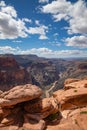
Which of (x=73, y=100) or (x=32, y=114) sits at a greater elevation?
(x=73, y=100)

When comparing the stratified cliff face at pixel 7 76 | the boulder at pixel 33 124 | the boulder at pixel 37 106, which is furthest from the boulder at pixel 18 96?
the stratified cliff face at pixel 7 76

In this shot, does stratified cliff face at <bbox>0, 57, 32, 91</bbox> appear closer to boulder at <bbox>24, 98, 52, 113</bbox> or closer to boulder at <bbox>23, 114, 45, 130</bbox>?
boulder at <bbox>24, 98, 52, 113</bbox>

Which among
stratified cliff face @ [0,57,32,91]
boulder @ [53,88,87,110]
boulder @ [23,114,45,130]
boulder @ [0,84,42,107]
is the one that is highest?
boulder @ [0,84,42,107]

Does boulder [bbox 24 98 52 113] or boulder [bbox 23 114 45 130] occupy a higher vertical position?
boulder [bbox 24 98 52 113]

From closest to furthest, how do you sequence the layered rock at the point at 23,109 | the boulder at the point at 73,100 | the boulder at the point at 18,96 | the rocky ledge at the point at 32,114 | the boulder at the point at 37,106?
the rocky ledge at the point at 32,114, the layered rock at the point at 23,109, the boulder at the point at 18,96, the boulder at the point at 37,106, the boulder at the point at 73,100

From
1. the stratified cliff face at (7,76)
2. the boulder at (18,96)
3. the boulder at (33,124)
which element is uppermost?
the boulder at (18,96)

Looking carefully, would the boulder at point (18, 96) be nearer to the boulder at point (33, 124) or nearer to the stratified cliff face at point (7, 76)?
the boulder at point (33, 124)

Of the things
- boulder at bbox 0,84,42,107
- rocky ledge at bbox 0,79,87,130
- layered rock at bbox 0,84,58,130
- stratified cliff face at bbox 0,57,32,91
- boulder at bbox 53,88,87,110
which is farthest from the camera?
stratified cliff face at bbox 0,57,32,91

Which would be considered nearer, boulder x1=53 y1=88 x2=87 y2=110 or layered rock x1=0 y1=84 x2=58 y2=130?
layered rock x1=0 y1=84 x2=58 y2=130

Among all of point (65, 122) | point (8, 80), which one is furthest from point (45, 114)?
point (8, 80)

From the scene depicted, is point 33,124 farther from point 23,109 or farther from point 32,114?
point 23,109

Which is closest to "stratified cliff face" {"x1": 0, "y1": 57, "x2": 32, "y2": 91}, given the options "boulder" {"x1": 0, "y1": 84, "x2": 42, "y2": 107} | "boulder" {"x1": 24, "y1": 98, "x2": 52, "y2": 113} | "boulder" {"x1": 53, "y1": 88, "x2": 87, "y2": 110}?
"boulder" {"x1": 53, "y1": 88, "x2": 87, "y2": 110}

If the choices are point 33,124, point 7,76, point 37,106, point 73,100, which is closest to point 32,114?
point 37,106
